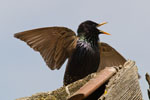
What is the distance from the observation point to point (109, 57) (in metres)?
7.18

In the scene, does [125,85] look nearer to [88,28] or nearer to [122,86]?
[122,86]

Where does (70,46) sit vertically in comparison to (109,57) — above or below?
above

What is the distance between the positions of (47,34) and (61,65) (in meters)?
0.56

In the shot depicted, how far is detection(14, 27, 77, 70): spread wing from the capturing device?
6.57 metres

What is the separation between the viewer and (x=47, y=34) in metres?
6.64

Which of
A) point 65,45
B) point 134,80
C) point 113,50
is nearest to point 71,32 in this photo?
point 65,45

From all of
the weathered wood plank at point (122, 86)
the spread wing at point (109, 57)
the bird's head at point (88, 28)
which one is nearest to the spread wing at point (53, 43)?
the bird's head at point (88, 28)

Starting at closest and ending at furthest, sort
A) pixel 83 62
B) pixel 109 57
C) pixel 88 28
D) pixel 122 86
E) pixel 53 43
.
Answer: pixel 122 86, pixel 83 62, pixel 88 28, pixel 53 43, pixel 109 57

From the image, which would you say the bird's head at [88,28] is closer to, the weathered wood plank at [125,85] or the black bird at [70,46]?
the black bird at [70,46]

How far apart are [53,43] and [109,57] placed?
1.09 meters

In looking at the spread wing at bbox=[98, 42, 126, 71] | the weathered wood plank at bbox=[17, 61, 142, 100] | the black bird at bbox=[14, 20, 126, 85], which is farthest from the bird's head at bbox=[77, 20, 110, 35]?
the weathered wood plank at bbox=[17, 61, 142, 100]

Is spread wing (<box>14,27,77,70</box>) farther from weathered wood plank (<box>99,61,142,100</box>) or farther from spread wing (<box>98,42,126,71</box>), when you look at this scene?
weathered wood plank (<box>99,61,142,100</box>)

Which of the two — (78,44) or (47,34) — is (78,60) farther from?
(47,34)

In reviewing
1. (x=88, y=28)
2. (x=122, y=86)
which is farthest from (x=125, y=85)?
(x=88, y=28)
